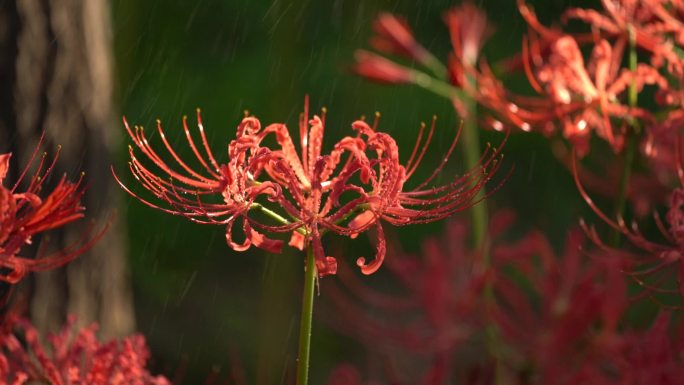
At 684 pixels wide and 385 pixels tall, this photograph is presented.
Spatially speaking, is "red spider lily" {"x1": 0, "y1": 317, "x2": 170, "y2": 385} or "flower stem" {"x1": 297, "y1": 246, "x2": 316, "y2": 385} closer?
"flower stem" {"x1": 297, "y1": 246, "x2": 316, "y2": 385}

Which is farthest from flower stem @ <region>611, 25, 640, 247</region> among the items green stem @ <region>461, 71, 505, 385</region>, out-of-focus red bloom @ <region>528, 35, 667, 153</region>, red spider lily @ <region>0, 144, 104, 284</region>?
red spider lily @ <region>0, 144, 104, 284</region>

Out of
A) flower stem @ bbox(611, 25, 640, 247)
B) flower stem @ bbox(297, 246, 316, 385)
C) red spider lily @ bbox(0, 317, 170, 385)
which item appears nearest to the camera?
flower stem @ bbox(297, 246, 316, 385)

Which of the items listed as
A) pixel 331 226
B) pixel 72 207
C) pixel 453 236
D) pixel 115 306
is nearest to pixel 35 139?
pixel 115 306

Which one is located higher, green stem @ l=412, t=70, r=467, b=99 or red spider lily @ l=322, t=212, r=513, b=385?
green stem @ l=412, t=70, r=467, b=99

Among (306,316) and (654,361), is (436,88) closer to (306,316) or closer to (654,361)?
(654,361)

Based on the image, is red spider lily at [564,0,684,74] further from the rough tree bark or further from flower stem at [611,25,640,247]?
the rough tree bark

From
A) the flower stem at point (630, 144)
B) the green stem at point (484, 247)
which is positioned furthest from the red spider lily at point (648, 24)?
the green stem at point (484, 247)
